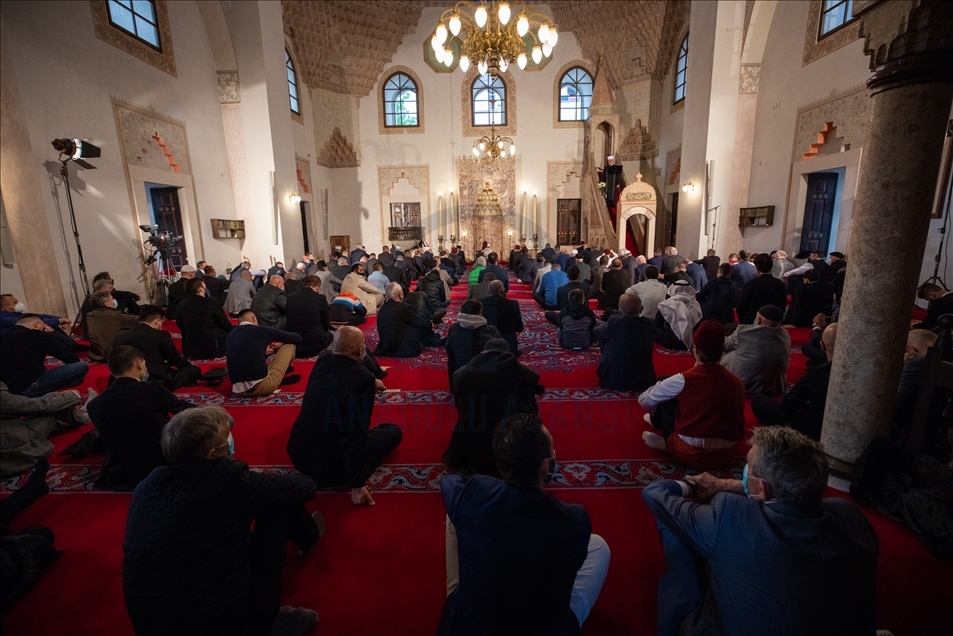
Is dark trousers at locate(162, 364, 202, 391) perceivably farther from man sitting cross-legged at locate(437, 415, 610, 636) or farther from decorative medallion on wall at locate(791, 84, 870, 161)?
decorative medallion on wall at locate(791, 84, 870, 161)

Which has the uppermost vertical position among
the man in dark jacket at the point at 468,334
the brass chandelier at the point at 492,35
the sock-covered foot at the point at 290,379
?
the brass chandelier at the point at 492,35

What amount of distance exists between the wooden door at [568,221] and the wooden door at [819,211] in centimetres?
719

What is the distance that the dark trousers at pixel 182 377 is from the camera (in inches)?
155

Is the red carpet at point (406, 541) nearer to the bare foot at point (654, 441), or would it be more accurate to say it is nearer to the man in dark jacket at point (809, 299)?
the bare foot at point (654, 441)

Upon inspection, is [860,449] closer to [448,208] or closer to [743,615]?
[743,615]

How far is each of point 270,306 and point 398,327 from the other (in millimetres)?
1616

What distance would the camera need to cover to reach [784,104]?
862 cm

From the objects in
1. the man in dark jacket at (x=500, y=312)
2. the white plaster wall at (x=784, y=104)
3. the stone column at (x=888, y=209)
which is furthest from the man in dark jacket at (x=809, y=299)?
the stone column at (x=888, y=209)

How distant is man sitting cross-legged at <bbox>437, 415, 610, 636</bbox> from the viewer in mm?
1208

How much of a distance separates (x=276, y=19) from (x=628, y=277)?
9.67 m

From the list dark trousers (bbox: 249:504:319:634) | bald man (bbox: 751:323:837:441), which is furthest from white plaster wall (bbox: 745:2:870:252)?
dark trousers (bbox: 249:504:319:634)

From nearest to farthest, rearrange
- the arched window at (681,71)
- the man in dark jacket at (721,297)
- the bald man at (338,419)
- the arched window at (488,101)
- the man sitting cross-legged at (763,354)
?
the bald man at (338,419) → the man sitting cross-legged at (763,354) → the man in dark jacket at (721,297) → the arched window at (681,71) → the arched window at (488,101)

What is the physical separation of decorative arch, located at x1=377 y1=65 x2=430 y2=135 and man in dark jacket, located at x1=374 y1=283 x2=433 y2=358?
1139cm

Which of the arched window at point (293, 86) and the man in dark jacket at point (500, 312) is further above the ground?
the arched window at point (293, 86)
